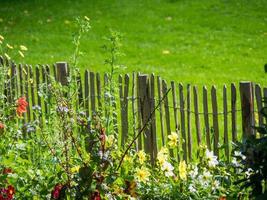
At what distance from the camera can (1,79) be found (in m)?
6.09

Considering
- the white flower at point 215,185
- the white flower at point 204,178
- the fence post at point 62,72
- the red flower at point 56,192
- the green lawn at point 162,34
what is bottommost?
the white flower at point 215,185

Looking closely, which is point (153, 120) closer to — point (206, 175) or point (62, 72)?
point (62, 72)

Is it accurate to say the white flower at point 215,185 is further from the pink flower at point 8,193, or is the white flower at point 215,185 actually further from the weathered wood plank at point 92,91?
the weathered wood plank at point 92,91

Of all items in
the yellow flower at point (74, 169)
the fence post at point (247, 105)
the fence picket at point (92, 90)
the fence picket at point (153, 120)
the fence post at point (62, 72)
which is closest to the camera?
the yellow flower at point (74, 169)

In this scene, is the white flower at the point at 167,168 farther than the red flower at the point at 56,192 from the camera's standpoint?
Yes

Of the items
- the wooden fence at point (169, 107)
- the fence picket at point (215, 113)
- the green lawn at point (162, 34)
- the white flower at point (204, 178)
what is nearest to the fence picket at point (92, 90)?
the wooden fence at point (169, 107)

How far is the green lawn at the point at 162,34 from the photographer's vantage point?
12.6 meters

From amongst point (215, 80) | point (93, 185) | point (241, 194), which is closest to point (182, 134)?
point (241, 194)

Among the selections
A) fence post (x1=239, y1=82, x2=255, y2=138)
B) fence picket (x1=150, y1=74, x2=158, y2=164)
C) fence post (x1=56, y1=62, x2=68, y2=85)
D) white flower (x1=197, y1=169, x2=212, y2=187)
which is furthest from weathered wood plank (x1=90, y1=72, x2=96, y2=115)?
white flower (x1=197, y1=169, x2=212, y2=187)

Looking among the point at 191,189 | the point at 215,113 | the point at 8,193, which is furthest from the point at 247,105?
the point at 8,193

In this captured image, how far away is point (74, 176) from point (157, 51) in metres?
9.78

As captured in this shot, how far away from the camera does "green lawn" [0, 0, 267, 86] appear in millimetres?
12555

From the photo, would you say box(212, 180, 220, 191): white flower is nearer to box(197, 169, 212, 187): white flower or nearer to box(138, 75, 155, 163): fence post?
box(197, 169, 212, 187): white flower

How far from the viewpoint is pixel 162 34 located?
15289 millimetres
